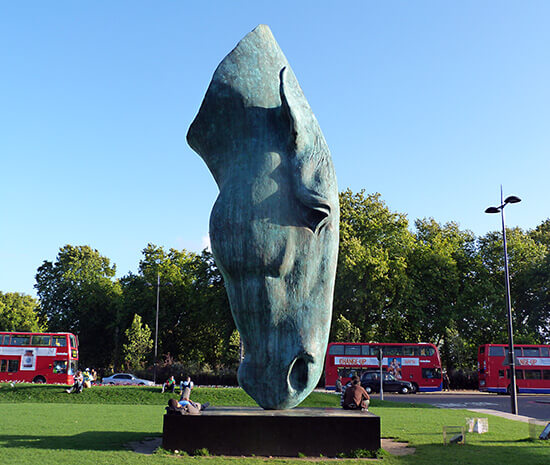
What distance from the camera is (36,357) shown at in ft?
105

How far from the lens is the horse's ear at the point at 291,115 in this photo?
8.45 m

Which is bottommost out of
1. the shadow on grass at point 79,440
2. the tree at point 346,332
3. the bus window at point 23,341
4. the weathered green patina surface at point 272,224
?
the shadow on grass at point 79,440

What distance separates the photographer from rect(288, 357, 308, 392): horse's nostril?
8.67 meters

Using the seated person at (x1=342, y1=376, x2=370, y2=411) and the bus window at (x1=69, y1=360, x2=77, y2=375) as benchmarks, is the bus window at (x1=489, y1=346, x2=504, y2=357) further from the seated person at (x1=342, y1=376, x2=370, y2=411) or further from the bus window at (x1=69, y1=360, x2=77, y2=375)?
the bus window at (x1=69, y1=360, x2=77, y2=375)

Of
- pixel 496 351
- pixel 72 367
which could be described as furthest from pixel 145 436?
pixel 496 351

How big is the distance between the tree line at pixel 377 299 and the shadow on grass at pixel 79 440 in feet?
80.3

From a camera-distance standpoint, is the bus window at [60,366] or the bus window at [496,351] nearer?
the bus window at [60,366]

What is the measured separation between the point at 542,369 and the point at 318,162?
29.5 metres

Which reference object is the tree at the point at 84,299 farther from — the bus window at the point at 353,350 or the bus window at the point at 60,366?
the bus window at the point at 353,350

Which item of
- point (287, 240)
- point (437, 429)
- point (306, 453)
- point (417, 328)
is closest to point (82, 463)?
point (306, 453)

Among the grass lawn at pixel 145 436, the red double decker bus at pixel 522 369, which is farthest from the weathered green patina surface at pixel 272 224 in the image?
the red double decker bus at pixel 522 369

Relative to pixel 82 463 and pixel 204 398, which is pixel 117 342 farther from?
pixel 82 463

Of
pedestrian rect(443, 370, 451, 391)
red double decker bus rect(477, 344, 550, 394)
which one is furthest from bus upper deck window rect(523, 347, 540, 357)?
pedestrian rect(443, 370, 451, 391)

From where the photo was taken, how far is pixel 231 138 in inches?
359
